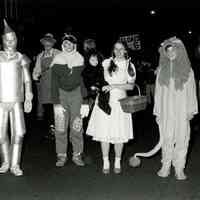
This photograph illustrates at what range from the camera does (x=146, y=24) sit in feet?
105

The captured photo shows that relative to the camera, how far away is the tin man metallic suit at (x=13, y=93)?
658 centimetres

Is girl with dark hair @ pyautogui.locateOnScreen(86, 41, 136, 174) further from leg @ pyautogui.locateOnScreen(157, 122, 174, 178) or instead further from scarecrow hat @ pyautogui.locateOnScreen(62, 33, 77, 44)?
scarecrow hat @ pyautogui.locateOnScreen(62, 33, 77, 44)

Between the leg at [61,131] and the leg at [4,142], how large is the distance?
2.48ft

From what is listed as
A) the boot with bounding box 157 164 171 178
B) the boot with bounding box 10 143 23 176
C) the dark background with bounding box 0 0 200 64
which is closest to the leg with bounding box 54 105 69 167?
the boot with bounding box 10 143 23 176

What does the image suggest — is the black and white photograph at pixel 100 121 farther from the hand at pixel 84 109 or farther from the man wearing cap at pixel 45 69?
the man wearing cap at pixel 45 69

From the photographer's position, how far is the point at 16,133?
266 inches

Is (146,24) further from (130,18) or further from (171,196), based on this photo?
(171,196)

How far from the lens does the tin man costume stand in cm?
636

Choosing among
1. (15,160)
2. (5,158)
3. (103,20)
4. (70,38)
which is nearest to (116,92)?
(70,38)

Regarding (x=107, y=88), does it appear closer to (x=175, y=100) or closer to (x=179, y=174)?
(x=175, y=100)

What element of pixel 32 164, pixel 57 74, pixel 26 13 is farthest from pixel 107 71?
pixel 26 13

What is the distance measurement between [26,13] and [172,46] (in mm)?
14002

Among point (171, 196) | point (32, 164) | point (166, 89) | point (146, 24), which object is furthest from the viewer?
point (146, 24)

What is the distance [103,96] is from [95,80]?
30 centimetres
